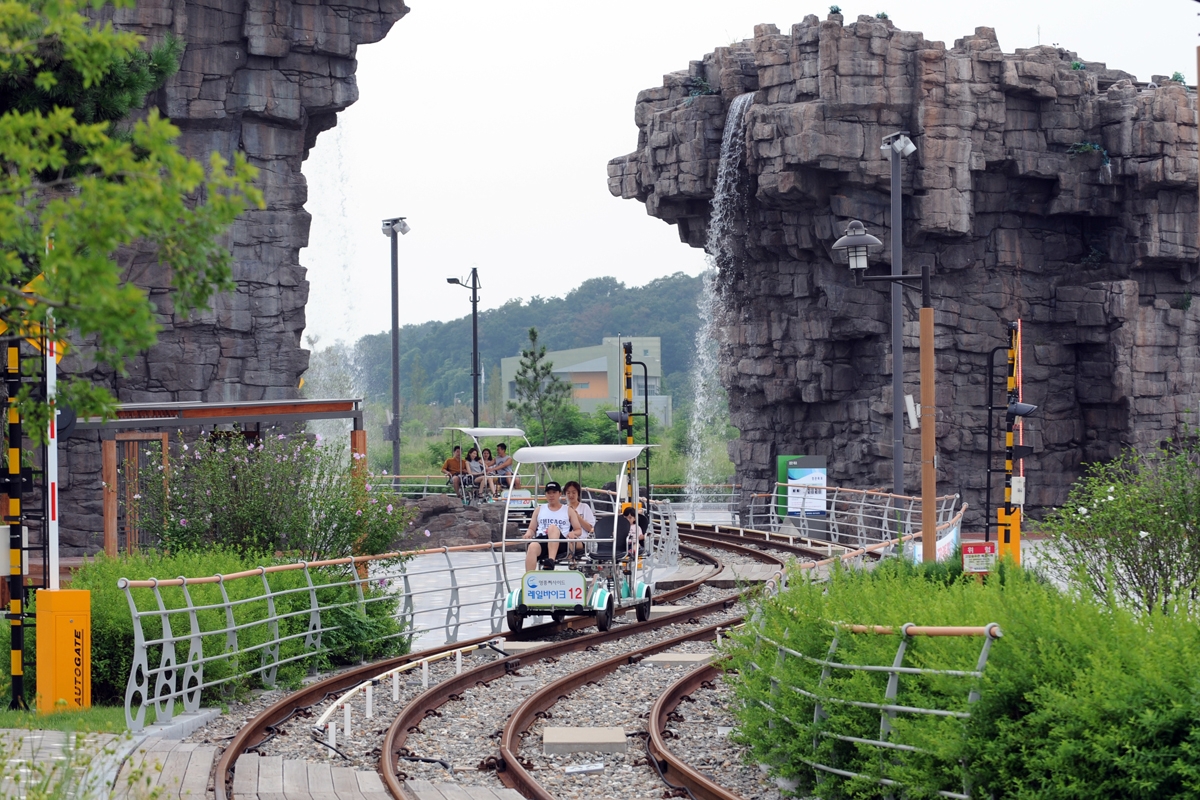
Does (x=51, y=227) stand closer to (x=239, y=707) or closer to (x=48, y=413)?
(x=48, y=413)

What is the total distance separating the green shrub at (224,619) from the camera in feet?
37.6

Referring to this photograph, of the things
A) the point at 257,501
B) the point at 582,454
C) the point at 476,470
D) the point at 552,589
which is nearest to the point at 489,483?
the point at 476,470

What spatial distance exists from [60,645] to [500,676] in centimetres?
463

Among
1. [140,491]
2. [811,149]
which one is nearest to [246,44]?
[811,149]

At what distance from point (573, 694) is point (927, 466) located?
6009mm

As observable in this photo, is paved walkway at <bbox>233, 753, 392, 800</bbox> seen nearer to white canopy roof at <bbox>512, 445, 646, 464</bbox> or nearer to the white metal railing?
the white metal railing

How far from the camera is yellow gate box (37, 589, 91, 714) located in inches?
409

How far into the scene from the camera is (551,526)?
54.1ft

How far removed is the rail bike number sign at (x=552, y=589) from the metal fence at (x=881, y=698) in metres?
6.84

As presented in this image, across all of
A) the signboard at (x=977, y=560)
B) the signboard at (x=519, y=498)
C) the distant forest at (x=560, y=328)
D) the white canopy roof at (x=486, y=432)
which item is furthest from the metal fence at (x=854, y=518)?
the distant forest at (x=560, y=328)

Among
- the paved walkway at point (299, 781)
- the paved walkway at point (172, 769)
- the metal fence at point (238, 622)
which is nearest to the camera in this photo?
the paved walkway at point (172, 769)

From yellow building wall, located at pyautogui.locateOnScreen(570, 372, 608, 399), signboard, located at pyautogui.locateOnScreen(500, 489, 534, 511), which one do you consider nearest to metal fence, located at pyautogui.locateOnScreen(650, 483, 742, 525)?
signboard, located at pyautogui.locateOnScreen(500, 489, 534, 511)

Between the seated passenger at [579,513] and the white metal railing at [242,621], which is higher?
the seated passenger at [579,513]

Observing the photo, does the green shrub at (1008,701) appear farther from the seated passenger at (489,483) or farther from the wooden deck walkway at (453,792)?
the seated passenger at (489,483)
